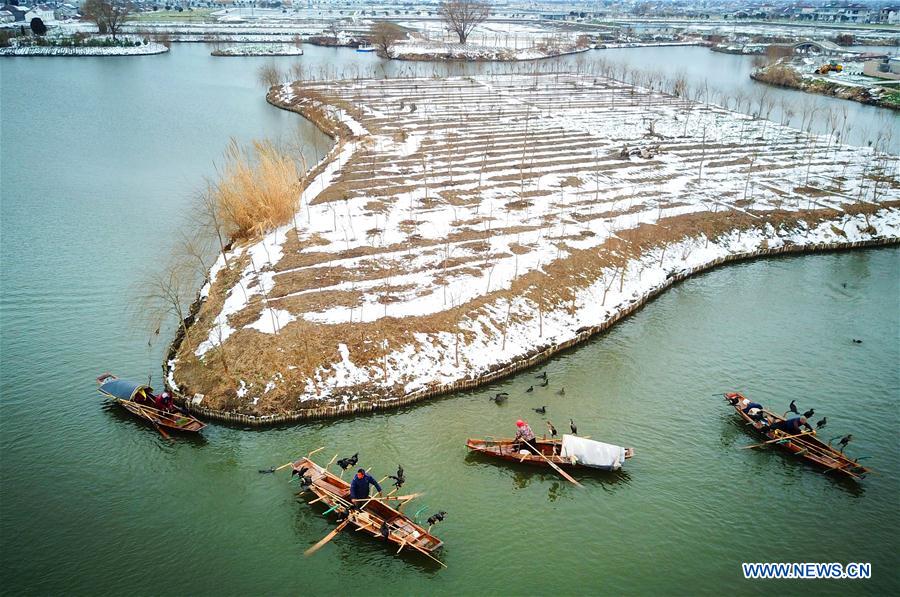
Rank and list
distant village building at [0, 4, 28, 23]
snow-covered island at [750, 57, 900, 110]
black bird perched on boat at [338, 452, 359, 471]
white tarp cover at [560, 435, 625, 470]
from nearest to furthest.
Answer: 1. black bird perched on boat at [338, 452, 359, 471]
2. white tarp cover at [560, 435, 625, 470]
3. snow-covered island at [750, 57, 900, 110]
4. distant village building at [0, 4, 28, 23]

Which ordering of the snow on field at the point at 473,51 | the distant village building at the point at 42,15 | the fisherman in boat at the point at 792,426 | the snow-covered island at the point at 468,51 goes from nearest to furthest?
the fisherman in boat at the point at 792,426, the snow-covered island at the point at 468,51, the snow on field at the point at 473,51, the distant village building at the point at 42,15

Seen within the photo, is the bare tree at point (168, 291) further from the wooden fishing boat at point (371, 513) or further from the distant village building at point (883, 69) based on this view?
the distant village building at point (883, 69)

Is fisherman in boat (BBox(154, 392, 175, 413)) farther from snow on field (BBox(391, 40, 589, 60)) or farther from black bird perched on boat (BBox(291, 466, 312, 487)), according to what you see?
snow on field (BBox(391, 40, 589, 60))

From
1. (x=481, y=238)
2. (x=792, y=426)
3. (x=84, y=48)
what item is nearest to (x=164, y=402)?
(x=481, y=238)

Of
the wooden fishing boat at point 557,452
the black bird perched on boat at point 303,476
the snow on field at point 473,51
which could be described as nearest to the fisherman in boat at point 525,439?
the wooden fishing boat at point 557,452

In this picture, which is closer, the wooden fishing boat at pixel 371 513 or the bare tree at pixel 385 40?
the wooden fishing boat at pixel 371 513

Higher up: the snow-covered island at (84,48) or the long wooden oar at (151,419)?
the snow-covered island at (84,48)

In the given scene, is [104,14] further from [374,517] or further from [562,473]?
[562,473]

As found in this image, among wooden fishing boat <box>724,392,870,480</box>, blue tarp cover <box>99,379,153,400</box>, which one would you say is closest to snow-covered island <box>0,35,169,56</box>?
blue tarp cover <box>99,379,153,400</box>
